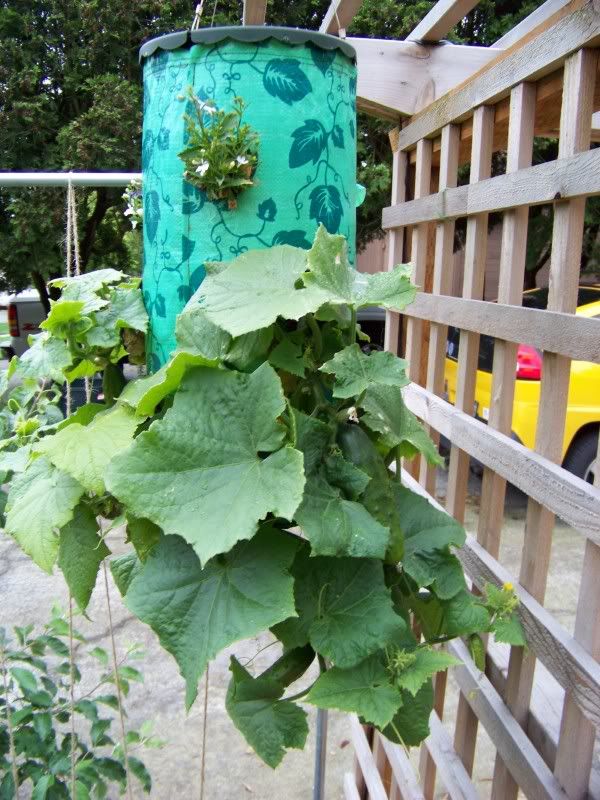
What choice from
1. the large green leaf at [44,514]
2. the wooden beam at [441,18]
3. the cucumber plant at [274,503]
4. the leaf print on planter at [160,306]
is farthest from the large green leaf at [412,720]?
the wooden beam at [441,18]

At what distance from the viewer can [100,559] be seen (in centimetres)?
97

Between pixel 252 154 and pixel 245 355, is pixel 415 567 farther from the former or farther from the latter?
pixel 252 154

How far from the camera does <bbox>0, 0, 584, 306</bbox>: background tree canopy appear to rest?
659 cm

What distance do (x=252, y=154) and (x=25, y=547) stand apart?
0.58 meters

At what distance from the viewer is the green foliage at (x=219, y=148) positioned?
92 centimetres

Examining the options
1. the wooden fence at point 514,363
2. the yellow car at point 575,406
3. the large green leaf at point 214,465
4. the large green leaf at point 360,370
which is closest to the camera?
the large green leaf at point 214,465

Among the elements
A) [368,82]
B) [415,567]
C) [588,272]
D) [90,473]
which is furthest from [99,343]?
[588,272]

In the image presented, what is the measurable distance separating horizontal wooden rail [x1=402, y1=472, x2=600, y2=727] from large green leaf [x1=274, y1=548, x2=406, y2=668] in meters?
0.29

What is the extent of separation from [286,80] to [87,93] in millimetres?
7162

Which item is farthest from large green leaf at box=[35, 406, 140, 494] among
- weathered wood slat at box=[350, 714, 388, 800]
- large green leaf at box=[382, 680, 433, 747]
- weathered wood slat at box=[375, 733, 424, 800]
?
weathered wood slat at box=[350, 714, 388, 800]

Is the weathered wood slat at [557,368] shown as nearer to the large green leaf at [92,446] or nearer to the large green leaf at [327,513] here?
the large green leaf at [327,513]

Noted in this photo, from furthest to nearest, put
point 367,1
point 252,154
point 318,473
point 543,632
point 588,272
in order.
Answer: point 588,272 → point 367,1 → point 543,632 → point 252,154 → point 318,473

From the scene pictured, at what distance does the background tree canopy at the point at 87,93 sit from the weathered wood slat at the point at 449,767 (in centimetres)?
560

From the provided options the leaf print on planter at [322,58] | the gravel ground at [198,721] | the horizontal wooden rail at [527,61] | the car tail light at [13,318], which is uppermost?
the horizontal wooden rail at [527,61]
